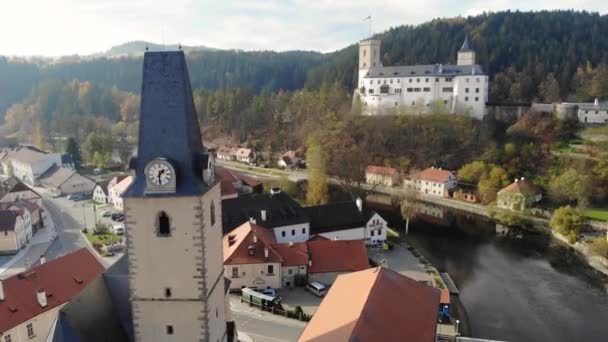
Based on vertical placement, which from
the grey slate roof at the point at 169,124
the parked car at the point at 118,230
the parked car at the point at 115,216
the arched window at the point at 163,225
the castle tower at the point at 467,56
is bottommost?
the parked car at the point at 115,216

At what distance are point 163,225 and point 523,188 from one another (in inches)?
1979

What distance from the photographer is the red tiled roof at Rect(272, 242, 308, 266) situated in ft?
108

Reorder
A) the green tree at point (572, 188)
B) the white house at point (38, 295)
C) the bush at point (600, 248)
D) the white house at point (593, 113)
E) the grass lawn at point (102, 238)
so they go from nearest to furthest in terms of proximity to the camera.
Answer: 1. the white house at point (38, 295)
2. the bush at point (600, 248)
3. the grass lawn at point (102, 238)
4. the green tree at point (572, 188)
5. the white house at point (593, 113)

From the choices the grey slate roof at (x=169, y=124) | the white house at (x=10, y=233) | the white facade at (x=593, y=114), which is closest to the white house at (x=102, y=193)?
the white house at (x=10, y=233)

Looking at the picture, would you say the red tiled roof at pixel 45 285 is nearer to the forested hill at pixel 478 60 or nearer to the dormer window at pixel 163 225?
the dormer window at pixel 163 225

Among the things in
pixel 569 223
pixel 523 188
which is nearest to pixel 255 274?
pixel 569 223

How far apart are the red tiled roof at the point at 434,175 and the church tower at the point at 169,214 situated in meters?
52.7

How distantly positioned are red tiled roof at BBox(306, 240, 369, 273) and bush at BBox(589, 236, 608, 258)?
66.1 feet

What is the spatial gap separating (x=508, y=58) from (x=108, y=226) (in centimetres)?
9243

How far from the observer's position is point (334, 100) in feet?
301

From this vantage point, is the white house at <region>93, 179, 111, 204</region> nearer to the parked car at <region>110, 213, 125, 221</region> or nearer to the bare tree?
the parked car at <region>110, 213, 125, 221</region>

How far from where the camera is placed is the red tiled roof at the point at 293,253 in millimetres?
32812

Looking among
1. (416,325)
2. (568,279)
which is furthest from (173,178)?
(568,279)

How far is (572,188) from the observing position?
177 ft
